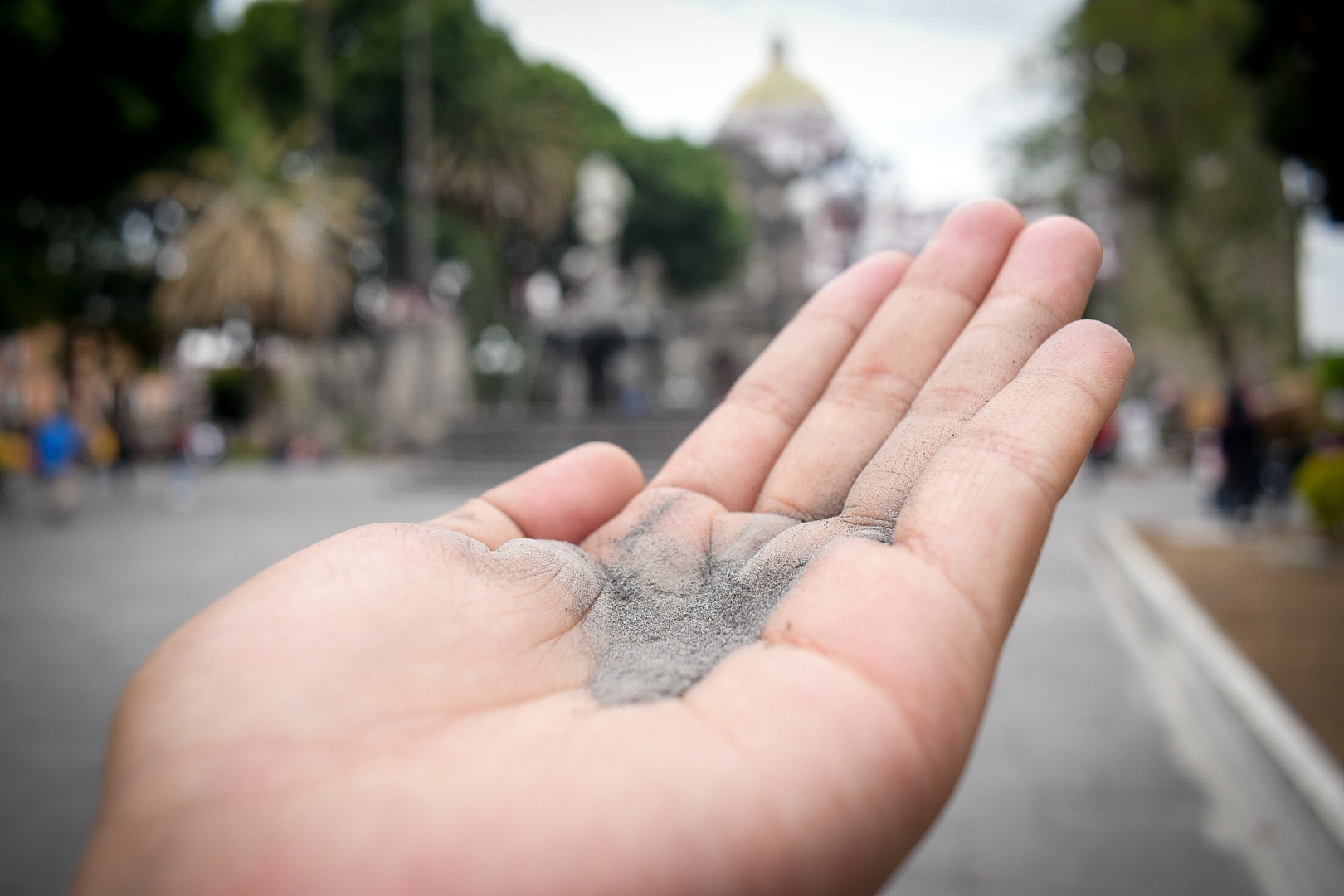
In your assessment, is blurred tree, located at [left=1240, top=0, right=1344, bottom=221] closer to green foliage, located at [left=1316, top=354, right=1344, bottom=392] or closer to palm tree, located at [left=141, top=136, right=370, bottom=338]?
green foliage, located at [left=1316, top=354, right=1344, bottom=392]

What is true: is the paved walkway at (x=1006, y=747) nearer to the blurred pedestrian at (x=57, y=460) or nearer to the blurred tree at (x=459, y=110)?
the blurred pedestrian at (x=57, y=460)

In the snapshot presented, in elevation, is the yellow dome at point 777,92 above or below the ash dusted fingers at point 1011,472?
above

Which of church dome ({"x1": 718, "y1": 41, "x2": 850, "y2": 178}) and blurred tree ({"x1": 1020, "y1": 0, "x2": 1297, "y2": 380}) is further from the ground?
church dome ({"x1": 718, "y1": 41, "x2": 850, "y2": 178})

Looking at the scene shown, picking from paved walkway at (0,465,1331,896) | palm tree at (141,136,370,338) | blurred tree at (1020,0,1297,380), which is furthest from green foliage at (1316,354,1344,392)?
palm tree at (141,136,370,338)

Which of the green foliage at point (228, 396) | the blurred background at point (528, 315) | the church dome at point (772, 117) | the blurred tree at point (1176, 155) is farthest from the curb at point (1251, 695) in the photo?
A: the green foliage at point (228, 396)

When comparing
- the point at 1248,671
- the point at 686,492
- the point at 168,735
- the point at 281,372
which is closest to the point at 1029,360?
the point at 686,492

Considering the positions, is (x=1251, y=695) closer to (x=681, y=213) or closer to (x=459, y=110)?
(x=459, y=110)
